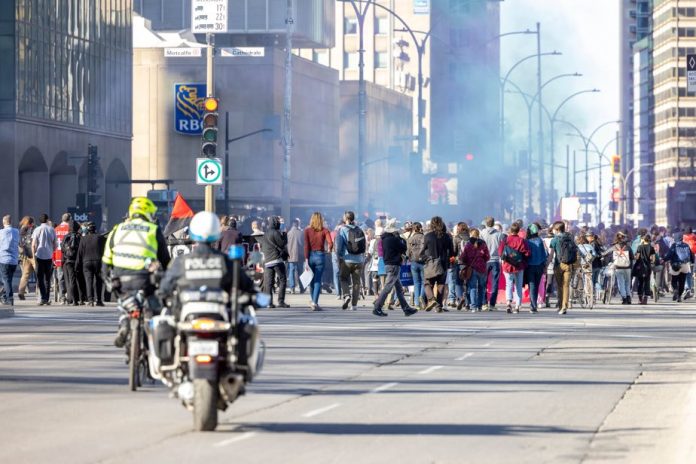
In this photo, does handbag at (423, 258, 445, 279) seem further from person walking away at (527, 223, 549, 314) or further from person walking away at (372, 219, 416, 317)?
person walking away at (527, 223, 549, 314)

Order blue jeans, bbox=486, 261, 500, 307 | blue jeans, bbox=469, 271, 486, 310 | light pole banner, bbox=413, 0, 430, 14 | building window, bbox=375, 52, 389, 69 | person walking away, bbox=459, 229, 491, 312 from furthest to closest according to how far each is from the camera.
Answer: light pole banner, bbox=413, 0, 430, 14
building window, bbox=375, 52, 389, 69
blue jeans, bbox=486, 261, 500, 307
blue jeans, bbox=469, 271, 486, 310
person walking away, bbox=459, 229, 491, 312

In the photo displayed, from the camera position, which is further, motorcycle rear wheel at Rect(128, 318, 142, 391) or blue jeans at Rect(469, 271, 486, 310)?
blue jeans at Rect(469, 271, 486, 310)

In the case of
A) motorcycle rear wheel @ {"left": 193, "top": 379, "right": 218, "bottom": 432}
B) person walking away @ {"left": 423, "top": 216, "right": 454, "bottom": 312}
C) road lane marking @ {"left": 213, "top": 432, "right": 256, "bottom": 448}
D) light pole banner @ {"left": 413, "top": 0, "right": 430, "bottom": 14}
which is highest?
light pole banner @ {"left": 413, "top": 0, "right": 430, "bottom": 14}

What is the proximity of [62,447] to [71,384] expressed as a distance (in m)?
5.10

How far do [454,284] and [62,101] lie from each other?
145 feet

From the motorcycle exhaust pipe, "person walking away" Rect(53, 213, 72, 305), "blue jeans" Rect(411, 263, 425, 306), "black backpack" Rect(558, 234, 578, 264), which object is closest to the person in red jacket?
"black backpack" Rect(558, 234, 578, 264)

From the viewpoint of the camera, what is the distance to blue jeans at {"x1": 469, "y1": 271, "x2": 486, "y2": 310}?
34.7m

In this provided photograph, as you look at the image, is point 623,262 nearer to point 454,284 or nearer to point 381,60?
point 454,284

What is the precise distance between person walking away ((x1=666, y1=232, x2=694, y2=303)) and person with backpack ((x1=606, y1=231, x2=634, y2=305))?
2068 millimetres

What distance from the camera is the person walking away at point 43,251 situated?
35.0 m

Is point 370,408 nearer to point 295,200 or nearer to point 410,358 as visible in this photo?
point 410,358

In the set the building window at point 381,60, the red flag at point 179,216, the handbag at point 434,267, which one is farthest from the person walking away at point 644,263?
the building window at point 381,60

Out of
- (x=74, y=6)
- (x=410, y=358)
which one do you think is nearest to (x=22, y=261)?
(x=410, y=358)

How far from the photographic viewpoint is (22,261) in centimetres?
3850
